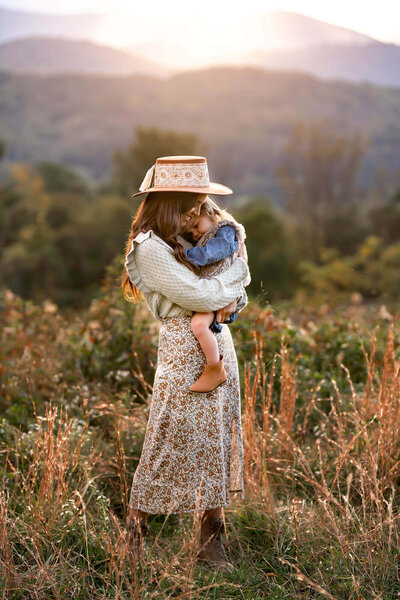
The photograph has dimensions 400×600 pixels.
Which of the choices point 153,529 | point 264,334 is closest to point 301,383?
point 264,334

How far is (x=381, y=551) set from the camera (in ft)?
7.88

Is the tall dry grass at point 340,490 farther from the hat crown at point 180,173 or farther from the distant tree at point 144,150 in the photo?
the distant tree at point 144,150

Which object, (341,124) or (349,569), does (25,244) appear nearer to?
(349,569)

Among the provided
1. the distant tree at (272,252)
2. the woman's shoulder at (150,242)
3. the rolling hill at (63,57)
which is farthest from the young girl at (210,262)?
the rolling hill at (63,57)

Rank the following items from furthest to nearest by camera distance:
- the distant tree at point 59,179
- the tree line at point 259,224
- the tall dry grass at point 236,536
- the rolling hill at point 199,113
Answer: the rolling hill at point 199,113 < the distant tree at point 59,179 < the tree line at point 259,224 < the tall dry grass at point 236,536

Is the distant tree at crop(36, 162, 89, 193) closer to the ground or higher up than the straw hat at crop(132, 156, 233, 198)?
closer to the ground

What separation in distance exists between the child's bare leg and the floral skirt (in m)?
0.07

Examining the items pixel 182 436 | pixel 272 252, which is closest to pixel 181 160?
pixel 182 436

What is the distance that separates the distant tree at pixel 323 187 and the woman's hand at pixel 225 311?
1097 inches

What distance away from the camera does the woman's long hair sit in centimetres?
248

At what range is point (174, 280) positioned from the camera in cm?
239

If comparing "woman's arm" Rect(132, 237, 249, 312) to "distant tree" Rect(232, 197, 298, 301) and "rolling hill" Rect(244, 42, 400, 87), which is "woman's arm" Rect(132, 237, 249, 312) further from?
"rolling hill" Rect(244, 42, 400, 87)

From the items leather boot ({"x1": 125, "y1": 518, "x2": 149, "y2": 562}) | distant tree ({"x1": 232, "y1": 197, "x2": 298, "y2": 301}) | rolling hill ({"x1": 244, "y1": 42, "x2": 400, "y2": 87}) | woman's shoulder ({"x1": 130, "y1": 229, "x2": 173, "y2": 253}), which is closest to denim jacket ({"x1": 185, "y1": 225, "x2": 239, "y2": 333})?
woman's shoulder ({"x1": 130, "y1": 229, "x2": 173, "y2": 253})

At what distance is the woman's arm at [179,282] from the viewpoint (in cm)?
238
